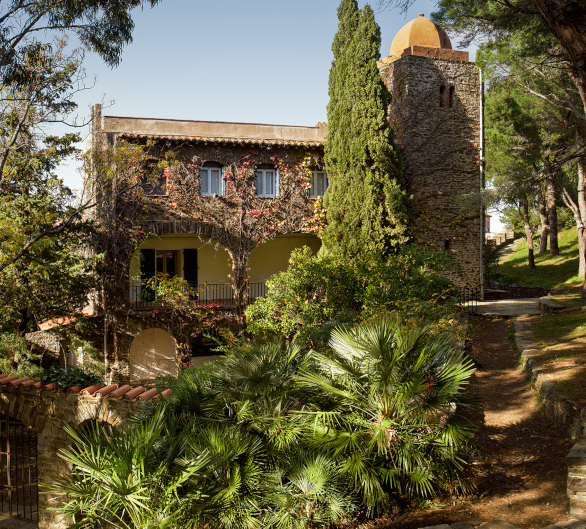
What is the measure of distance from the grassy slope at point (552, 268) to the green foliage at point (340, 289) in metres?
13.8

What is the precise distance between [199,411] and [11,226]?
6.41 m

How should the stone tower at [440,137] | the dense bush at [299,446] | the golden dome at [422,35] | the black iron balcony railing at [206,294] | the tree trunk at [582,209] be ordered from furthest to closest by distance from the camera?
the tree trunk at [582,209] → the golden dome at [422,35] → the stone tower at [440,137] → the black iron balcony railing at [206,294] → the dense bush at [299,446]

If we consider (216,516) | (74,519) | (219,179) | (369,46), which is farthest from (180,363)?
(216,516)

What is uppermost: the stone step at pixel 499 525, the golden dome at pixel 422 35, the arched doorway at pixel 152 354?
the golden dome at pixel 422 35

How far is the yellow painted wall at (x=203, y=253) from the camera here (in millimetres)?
19312

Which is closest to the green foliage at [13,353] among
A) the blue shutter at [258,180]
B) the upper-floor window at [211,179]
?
the upper-floor window at [211,179]

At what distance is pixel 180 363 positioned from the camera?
18.0 metres

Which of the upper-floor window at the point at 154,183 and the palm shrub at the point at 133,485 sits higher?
the upper-floor window at the point at 154,183

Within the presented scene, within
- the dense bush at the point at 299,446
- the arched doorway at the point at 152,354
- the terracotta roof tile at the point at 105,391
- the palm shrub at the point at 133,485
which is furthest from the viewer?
the arched doorway at the point at 152,354

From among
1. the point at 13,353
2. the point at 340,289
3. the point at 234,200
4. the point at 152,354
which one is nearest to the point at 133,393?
the point at 340,289

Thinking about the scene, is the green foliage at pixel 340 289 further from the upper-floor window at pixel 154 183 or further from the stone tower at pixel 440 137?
the upper-floor window at pixel 154 183

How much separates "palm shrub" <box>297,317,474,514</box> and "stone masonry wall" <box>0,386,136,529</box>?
363 cm

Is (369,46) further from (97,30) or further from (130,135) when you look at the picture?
(97,30)

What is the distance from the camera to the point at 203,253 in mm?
19656
